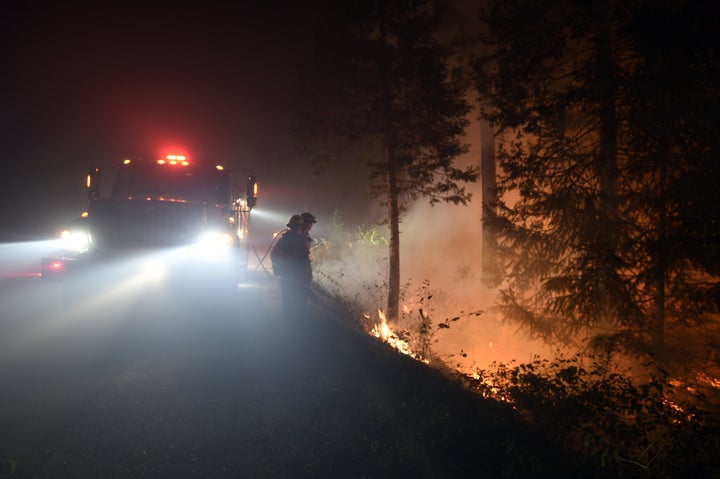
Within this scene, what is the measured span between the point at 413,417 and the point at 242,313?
567 cm

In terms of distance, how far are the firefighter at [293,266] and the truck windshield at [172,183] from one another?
260 centimetres

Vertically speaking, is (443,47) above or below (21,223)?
above

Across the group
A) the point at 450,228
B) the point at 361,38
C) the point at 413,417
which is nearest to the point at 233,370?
the point at 413,417

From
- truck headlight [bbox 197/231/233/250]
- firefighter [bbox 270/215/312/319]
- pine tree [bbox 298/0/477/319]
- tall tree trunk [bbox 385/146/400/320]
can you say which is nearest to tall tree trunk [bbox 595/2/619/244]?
pine tree [bbox 298/0/477/319]

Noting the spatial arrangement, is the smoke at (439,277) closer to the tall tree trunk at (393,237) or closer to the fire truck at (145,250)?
the tall tree trunk at (393,237)

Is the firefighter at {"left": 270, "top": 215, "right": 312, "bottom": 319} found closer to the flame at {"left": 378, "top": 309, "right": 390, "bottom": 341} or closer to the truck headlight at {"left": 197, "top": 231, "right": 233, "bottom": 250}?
the truck headlight at {"left": 197, "top": 231, "right": 233, "bottom": 250}

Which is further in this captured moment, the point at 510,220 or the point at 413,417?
the point at 510,220

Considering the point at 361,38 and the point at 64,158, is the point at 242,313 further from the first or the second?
the point at 64,158

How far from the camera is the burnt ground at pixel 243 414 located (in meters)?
3.82

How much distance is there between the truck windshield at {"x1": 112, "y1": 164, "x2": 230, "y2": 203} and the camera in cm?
1029

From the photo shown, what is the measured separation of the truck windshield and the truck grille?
4.03 ft

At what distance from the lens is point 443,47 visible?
1279 centimetres

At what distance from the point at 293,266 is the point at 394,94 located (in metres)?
6.17

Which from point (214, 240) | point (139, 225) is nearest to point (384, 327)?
point (214, 240)
